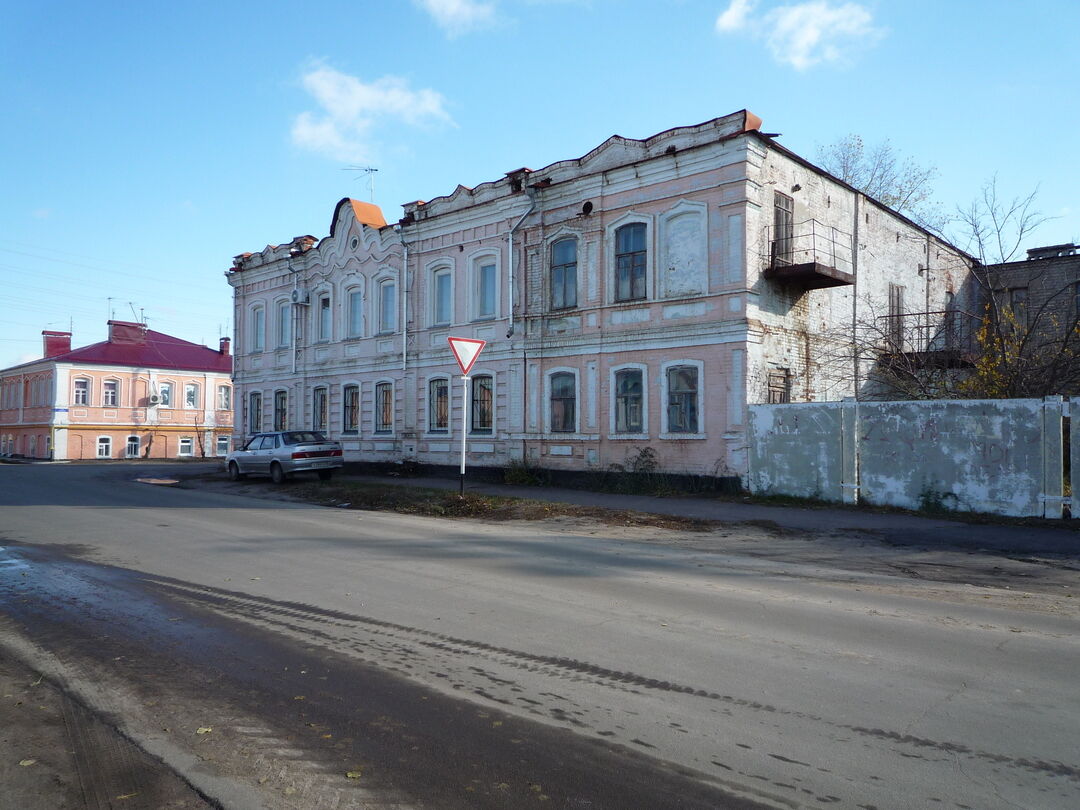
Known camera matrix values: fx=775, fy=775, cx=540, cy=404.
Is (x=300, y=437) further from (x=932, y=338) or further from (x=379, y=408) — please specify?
(x=932, y=338)

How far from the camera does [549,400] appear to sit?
22469mm

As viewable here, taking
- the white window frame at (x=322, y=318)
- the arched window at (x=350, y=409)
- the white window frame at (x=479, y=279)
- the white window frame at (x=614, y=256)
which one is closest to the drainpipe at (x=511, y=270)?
the white window frame at (x=479, y=279)

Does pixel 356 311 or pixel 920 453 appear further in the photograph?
pixel 356 311

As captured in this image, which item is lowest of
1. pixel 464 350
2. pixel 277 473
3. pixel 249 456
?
pixel 277 473

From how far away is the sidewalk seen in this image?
37.7ft

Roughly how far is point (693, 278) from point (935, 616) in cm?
1352

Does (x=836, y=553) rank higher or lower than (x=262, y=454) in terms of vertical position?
lower

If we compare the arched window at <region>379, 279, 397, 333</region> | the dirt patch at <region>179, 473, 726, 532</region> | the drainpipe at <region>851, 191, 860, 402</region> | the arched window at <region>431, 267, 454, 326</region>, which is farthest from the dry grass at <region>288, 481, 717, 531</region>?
the drainpipe at <region>851, 191, 860, 402</region>

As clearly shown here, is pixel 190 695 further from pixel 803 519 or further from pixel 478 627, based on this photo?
pixel 803 519

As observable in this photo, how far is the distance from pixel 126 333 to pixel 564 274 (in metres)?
44.2

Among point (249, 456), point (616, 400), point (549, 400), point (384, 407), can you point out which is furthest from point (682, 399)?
point (249, 456)

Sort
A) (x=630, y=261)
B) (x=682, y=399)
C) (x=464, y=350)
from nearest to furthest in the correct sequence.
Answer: (x=464, y=350) → (x=682, y=399) → (x=630, y=261)

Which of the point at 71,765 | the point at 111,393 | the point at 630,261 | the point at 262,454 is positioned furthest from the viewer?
the point at 111,393

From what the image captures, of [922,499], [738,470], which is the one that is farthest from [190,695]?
[738,470]
